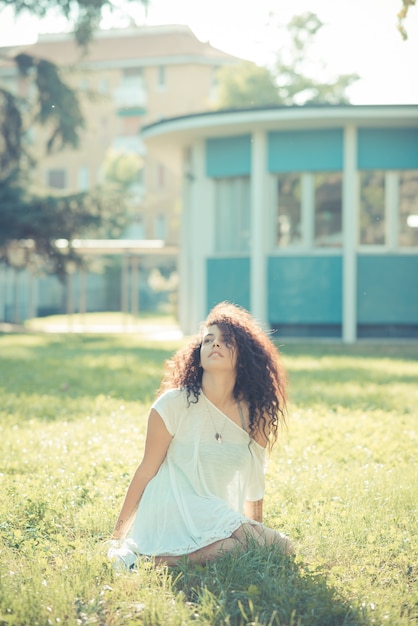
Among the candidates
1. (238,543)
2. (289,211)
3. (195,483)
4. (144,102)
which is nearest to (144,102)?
(144,102)

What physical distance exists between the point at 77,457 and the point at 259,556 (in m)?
2.85

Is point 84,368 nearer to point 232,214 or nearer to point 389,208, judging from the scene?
point 232,214

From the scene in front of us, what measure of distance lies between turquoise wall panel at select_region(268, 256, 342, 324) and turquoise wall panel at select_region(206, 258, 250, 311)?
1.89ft

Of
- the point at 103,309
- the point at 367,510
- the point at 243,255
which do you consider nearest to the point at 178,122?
the point at 243,255

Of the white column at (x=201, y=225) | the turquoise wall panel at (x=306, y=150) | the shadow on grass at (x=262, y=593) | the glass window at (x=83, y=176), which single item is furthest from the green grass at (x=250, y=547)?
the glass window at (x=83, y=176)

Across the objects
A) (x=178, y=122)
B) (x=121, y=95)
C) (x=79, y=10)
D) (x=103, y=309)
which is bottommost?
(x=103, y=309)

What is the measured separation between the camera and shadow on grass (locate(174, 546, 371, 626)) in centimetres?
354

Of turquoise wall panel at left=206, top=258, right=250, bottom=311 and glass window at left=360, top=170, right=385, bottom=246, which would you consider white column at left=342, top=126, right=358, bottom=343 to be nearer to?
glass window at left=360, top=170, right=385, bottom=246

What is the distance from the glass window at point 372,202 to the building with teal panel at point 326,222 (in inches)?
0.8

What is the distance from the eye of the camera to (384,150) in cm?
1903

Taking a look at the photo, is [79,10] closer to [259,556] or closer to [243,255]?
[243,255]

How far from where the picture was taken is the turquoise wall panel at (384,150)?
19.0 meters

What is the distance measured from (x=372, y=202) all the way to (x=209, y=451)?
1559 centimetres

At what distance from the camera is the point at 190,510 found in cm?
430
